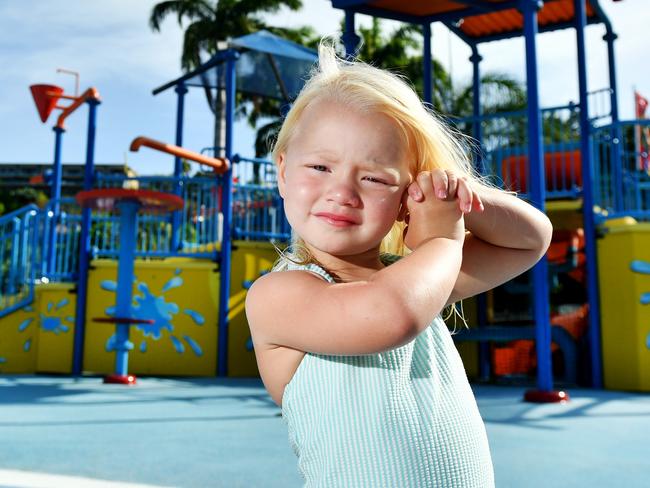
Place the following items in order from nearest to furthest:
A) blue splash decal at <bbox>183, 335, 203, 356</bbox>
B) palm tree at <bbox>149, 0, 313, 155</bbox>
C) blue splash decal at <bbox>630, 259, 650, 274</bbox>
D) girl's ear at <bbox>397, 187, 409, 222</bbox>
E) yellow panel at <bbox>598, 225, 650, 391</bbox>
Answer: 1. girl's ear at <bbox>397, 187, 409, 222</bbox>
2. yellow panel at <bbox>598, 225, 650, 391</bbox>
3. blue splash decal at <bbox>630, 259, 650, 274</bbox>
4. blue splash decal at <bbox>183, 335, 203, 356</bbox>
5. palm tree at <bbox>149, 0, 313, 155</bbox>

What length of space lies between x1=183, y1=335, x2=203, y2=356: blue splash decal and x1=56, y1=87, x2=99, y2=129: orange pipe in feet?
11.8

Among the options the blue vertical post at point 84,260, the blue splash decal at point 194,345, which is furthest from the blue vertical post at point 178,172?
the blue splash decal at point 194,345

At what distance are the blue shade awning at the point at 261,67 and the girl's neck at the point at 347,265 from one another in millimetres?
9072

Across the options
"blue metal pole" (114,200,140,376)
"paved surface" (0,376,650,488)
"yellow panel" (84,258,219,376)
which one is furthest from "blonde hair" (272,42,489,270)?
"yellow panel" (84,258,219,376)

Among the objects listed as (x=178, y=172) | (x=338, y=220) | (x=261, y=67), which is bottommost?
(x=338, y=220)

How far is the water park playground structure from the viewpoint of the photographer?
7391 millimetres

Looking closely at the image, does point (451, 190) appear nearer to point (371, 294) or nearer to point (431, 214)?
point (431, 214)

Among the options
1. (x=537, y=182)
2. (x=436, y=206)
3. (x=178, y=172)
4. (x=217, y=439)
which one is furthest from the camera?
(x=178, y=172)

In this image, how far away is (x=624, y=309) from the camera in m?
7.32

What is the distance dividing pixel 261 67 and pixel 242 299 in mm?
4399

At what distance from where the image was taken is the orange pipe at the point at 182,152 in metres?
7.61

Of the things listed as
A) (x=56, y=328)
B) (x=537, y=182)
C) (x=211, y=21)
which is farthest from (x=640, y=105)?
(x=211, y=21)

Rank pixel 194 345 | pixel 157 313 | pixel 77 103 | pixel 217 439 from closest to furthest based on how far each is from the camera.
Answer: pixel 217 439, pixel 194 345, pixel 157 313, pixel 77 103

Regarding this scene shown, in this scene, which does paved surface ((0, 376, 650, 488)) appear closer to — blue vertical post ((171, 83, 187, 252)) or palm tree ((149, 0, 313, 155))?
blue vertical post ((171, 83, 187, 252))
